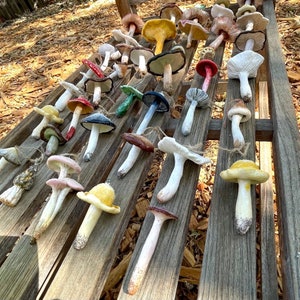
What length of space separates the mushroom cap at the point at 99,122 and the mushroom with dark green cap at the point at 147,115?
18cm

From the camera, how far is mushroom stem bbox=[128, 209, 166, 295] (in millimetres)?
1180

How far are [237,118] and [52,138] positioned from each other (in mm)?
1111

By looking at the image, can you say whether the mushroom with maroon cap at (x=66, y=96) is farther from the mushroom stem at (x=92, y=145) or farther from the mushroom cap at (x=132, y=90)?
the mushroom stem at (x=92, y=145)

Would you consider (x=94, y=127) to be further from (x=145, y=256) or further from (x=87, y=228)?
(x=145, y=256)

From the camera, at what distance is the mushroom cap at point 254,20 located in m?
Answer: 2.70

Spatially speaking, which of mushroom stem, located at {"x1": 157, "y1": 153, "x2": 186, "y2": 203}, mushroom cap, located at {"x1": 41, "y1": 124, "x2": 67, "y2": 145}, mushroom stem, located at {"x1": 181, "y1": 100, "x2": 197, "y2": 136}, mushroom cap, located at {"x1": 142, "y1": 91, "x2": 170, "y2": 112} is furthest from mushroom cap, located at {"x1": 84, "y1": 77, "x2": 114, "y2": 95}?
mushroom stem, located at {"x1": 157, "y1": 153, "x2": 186, "y2": 203}

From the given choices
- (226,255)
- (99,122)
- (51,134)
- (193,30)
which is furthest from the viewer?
(193,30)

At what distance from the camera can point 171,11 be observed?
10.5 ft

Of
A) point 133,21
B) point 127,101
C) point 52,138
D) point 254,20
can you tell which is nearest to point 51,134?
point 52,138

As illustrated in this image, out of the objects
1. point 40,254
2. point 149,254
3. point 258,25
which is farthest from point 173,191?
point 258,25

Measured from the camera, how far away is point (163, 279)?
1.20m

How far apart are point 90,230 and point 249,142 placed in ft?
3.08

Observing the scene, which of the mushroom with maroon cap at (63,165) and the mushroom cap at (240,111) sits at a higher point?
the mushroom cap at (240,111)

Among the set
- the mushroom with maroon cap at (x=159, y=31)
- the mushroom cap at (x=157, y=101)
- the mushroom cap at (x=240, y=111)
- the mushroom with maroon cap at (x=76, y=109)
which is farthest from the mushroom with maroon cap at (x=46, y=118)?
the mushroom cap at (x=240, y=111)
